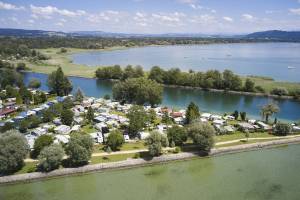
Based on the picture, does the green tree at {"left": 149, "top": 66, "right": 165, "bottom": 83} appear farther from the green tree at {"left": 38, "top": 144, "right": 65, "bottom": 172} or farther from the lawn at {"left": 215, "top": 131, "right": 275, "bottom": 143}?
the green tree at {"left": 38, "top": 144, "right": 65, "bottom": 172}

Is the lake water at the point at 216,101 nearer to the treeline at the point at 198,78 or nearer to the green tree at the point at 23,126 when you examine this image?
Answer: the treeline at the point at 198,78

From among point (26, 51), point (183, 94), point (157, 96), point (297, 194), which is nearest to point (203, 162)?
point (297, 194)

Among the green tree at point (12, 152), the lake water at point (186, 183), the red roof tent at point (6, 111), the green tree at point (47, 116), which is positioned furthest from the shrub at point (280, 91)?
the green tree at point (12, 152)

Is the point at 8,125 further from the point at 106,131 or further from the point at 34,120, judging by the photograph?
the point at 106,131

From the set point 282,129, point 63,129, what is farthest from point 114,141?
point 282,129

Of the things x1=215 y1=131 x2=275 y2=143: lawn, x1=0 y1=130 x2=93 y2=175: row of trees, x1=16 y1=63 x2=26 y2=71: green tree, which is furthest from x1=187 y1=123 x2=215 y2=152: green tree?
x1=16 y1=63 x2=26 y2=71: green tree
